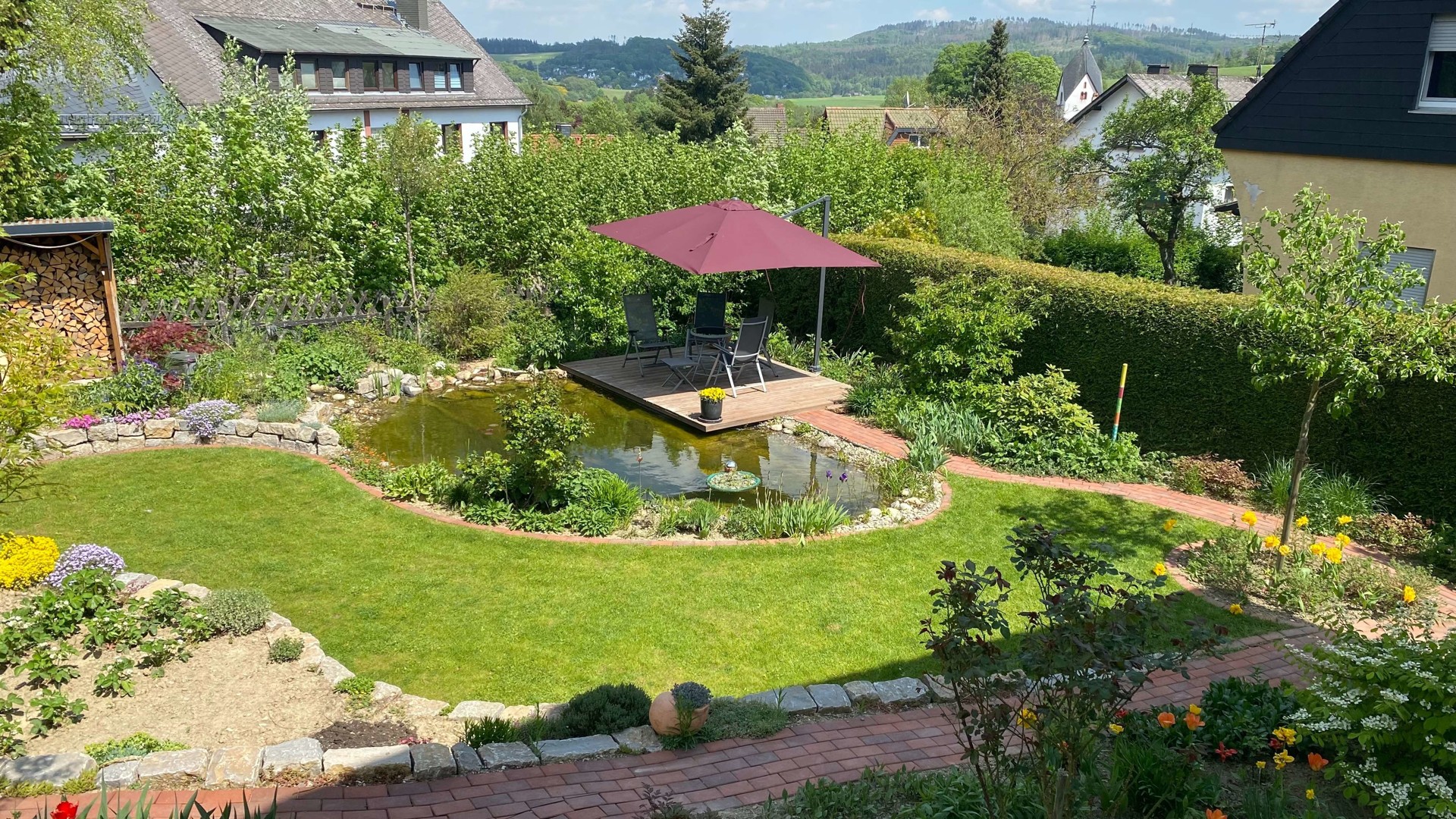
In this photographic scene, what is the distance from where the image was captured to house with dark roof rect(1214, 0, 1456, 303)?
11820 mm

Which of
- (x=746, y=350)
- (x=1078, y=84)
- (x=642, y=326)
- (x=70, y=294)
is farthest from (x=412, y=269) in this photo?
(x=1078, y=84)

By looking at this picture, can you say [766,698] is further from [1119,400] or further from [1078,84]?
[1078,84]

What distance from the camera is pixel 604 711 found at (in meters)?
5.46

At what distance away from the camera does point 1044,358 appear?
457 inches

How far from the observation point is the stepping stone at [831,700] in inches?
228

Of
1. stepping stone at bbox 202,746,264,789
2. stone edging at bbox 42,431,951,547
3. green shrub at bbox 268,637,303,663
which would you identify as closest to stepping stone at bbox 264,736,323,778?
stepping stone at bbox 202,746,264,789

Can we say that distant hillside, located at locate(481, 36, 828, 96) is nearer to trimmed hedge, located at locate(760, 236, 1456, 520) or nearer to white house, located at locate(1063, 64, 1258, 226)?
white house, located at locate(1063, 64, 1258, 226)

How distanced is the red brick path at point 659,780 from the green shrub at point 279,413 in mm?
6731

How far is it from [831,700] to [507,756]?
1.91m

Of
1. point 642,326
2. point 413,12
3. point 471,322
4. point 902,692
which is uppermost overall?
point 413,12

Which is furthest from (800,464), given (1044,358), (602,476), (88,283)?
(88,283)

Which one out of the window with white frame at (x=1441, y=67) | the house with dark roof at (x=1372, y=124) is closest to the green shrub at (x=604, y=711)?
the house with dark roof at (x=1372, y=124)

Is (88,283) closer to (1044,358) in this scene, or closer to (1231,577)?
(1044,358)

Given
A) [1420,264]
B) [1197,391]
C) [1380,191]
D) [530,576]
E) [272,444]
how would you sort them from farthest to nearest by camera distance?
[1380,191] < [1420,264] < [272,444] < [1197,391] < [530,576]
